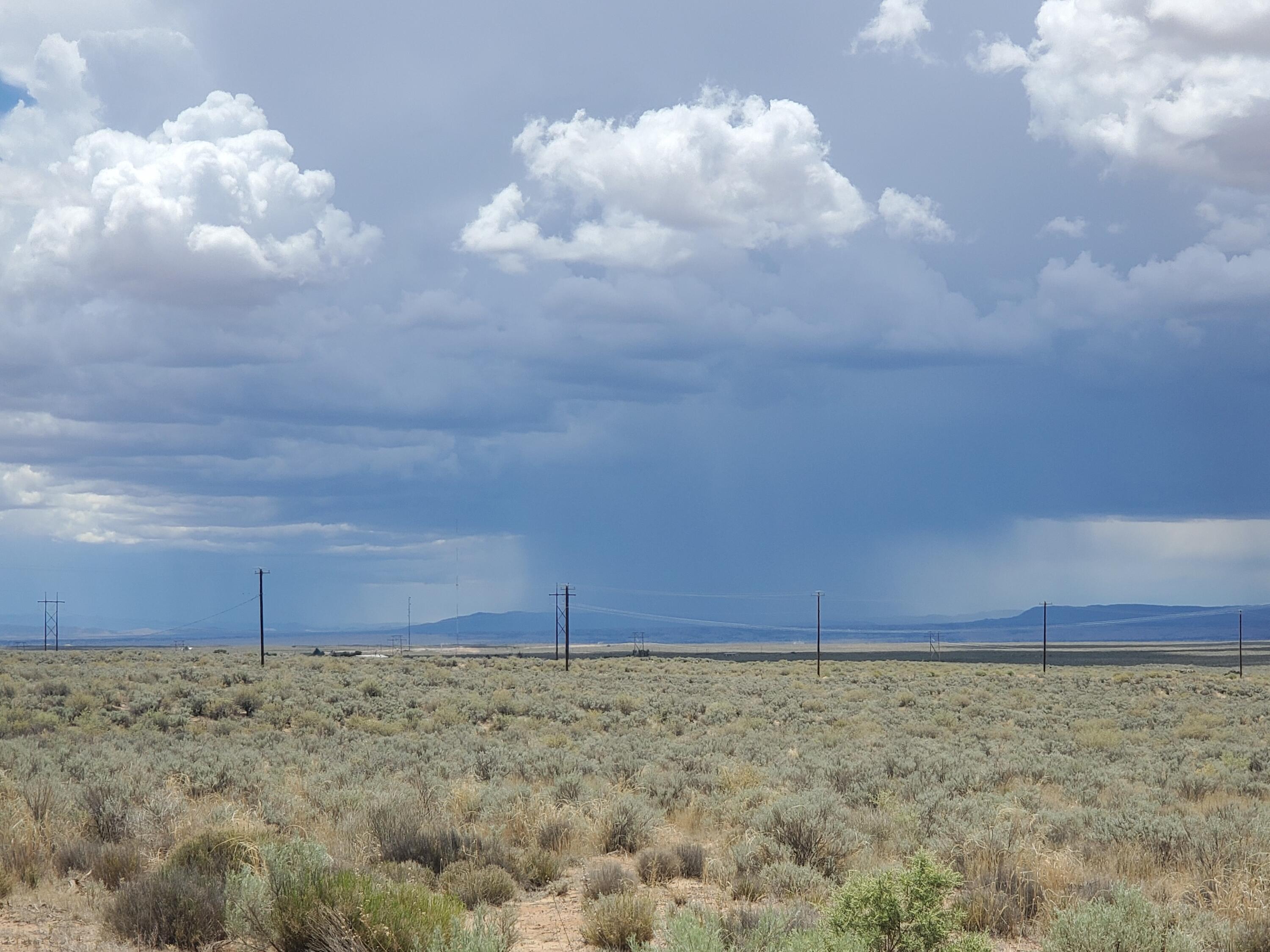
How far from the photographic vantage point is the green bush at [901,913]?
26.2 ft

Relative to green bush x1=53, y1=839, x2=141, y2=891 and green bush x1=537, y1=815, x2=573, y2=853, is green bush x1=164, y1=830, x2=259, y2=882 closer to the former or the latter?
green bush x1=53, y1=839, x2=141, y2=891

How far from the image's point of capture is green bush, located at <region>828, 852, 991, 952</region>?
799 centimetres

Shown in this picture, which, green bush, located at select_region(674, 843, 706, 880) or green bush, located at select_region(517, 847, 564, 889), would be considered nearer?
green bush, located at select_region(517, 847, 564, 889)

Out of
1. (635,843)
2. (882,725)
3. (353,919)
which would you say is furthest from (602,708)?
(353,919)

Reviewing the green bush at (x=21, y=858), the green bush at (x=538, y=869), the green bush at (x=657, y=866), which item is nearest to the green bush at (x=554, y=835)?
the green bush at (x=538, y=869)

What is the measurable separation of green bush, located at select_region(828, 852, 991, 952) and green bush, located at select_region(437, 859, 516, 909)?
157 inches

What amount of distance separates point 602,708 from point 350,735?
1071 centimetres

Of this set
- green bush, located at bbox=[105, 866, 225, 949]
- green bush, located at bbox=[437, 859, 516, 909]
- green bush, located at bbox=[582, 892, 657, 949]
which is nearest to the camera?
green bush, located at bbox=[105, 866, 225, 949]

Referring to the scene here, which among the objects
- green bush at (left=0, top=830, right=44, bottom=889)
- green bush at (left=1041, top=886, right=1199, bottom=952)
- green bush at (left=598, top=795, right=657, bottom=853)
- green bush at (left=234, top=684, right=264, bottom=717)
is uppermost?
green bush at (left=1041, top=886, right=1199, bottom=952)

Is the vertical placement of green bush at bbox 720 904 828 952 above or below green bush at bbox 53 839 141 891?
above

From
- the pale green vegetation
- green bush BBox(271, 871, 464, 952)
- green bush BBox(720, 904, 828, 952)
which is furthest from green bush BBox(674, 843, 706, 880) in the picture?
green bush BBox(271, 871, 464, 952)

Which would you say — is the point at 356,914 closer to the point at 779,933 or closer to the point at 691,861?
the point at 779,933

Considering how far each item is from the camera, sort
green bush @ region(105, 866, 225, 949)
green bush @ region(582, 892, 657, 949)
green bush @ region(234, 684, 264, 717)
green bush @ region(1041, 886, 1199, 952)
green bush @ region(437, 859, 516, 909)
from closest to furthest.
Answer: green bush @ region(1041, 886, 1199, 952) < green bush @ region(105, 866, 225, 949) < green bush @ region(582, 892, 657, 949) < green bush @ region(437, 859, 516, 909) < green bush @ region(234, 684, 264, 717)

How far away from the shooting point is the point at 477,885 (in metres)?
10.8
